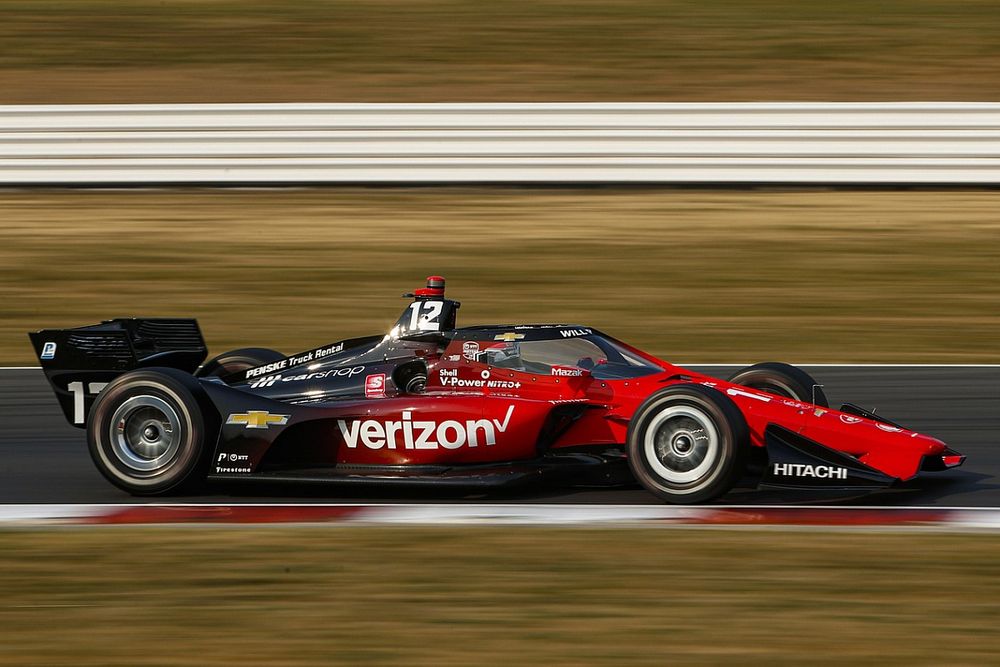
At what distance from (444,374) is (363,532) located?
1.29 metres

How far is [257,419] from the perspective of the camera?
24.6 feet

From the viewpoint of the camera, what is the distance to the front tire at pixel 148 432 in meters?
7.43

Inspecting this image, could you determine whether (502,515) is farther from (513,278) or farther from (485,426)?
(513,278)

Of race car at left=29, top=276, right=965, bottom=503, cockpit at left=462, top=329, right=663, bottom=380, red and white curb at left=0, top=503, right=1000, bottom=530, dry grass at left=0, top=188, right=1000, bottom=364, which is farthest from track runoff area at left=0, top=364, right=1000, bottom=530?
dry grass at left=0, top=188, right=1000, bottom=364

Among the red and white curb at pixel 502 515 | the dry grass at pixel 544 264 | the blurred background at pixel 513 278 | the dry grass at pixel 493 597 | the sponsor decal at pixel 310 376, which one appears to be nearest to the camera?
the dry grass at pixel 493 597

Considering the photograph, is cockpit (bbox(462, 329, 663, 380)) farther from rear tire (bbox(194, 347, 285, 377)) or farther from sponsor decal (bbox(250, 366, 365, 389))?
rear tire (bbox(194, 347, 285, 377))

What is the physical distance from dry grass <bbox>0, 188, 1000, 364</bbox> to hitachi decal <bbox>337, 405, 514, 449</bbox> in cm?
499

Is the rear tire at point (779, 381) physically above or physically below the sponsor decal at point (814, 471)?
above

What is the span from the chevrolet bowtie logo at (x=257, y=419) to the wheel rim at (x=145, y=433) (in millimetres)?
302

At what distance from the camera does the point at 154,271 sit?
14.6 meters

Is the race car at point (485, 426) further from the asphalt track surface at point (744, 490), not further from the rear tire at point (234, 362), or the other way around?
the rear tire at point (234, 362)

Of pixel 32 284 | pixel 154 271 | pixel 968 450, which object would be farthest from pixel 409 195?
pixel 968 450

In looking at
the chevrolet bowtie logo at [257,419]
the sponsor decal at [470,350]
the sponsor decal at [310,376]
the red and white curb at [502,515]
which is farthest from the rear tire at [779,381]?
the chevrolet bowtie logo at [257,419]
